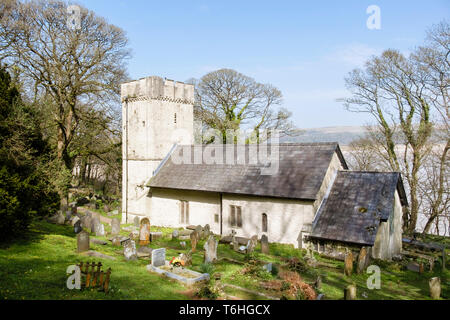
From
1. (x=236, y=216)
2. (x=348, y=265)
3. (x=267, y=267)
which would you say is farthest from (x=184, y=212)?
(x=348, y=265)

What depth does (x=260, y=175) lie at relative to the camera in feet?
62.0

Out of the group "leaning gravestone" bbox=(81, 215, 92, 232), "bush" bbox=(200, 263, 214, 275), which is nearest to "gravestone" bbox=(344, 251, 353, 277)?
"bush" bbox=(200, 263, 214, 275)

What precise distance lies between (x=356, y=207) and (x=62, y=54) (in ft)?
73.2

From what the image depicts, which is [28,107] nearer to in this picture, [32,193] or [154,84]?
[32,193]

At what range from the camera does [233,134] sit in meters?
35.2

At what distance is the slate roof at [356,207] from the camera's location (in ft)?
48.8

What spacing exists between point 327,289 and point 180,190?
1270 cm

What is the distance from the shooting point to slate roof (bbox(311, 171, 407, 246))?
48.8ft

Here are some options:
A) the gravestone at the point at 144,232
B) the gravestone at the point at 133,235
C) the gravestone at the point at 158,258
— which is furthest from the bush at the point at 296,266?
the gravestone at the point at 133,235

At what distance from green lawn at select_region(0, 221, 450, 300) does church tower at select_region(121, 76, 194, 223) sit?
8563 millimetres

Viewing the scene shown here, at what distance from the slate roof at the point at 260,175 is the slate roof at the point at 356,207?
1344mm

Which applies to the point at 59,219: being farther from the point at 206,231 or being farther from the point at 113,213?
the point at 206,231

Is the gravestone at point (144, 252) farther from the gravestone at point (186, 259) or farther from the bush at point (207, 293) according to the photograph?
the bush at point (207, 293)
